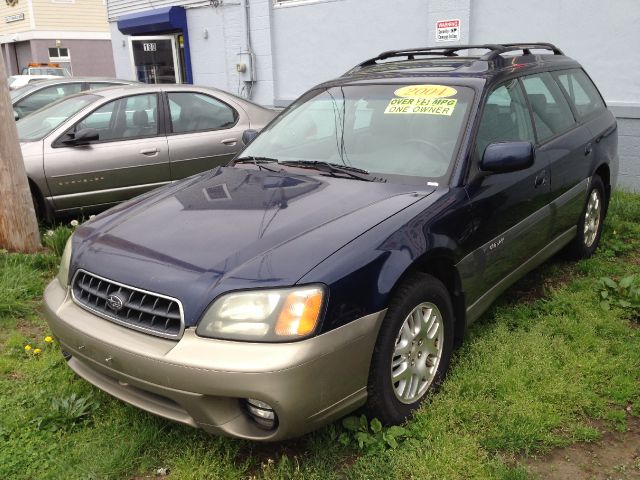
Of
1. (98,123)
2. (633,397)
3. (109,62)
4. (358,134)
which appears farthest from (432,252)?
(109,62)

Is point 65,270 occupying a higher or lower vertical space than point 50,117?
lower

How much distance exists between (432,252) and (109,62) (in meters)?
32.3

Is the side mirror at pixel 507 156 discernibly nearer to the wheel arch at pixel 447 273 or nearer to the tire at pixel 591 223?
the wheel arch at pixel 447 273

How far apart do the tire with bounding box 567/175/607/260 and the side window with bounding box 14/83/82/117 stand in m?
7.55

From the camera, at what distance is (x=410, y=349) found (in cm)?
280

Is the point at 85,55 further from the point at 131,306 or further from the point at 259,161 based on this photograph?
the point at 131,306

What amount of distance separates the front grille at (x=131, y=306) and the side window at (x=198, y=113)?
3.99 metres

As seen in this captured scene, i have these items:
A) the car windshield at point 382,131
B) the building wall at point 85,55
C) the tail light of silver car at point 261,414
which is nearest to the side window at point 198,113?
the car windshield at point 382,131

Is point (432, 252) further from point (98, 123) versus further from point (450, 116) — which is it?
point (98, 123)

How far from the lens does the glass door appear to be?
45.5 feet

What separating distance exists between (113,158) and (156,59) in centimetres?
921

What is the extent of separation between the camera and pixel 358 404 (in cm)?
254

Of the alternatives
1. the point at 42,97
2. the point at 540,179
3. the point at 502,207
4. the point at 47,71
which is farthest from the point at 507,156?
the point at 47,71

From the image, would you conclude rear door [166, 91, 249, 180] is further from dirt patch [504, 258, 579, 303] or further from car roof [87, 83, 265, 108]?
dirt patch [504, 258, 579, 303]
